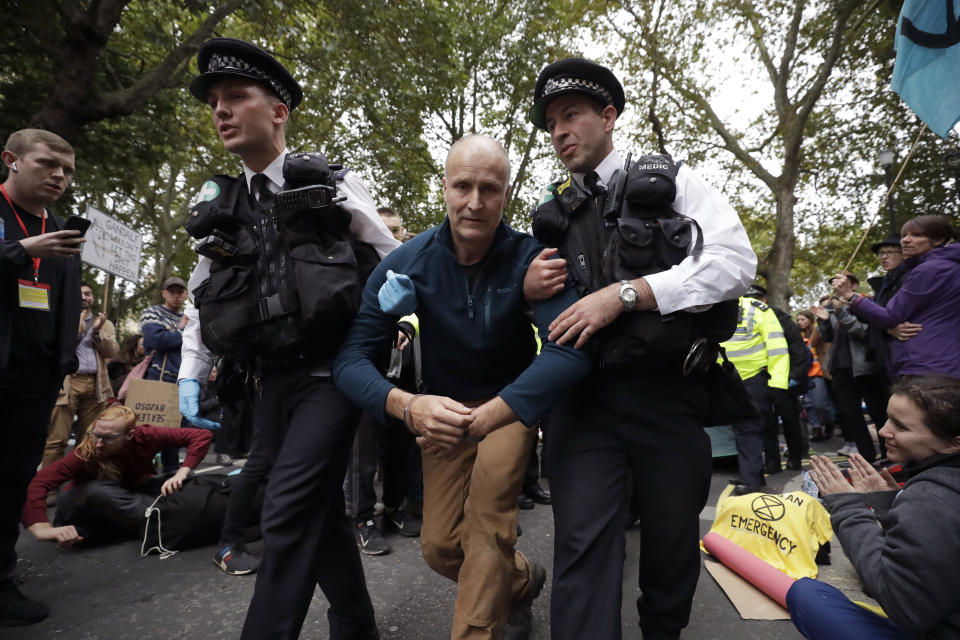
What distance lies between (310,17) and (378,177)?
167 inches

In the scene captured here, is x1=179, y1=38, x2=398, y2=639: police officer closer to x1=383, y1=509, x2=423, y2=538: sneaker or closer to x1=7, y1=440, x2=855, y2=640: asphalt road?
x1=7, y1=440, x2=855, y2=640: asphalt road

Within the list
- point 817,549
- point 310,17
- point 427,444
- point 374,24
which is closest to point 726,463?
point 817,549

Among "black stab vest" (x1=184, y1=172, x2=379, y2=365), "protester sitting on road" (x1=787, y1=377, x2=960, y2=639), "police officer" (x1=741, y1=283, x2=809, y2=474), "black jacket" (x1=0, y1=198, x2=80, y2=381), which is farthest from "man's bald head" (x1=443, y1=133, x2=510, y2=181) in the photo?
"police officer" (x1=741, y1=283, x2=809, y2=474)

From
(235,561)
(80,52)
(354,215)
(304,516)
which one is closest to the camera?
(304,516)

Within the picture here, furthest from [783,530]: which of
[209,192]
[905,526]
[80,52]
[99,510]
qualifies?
[80,52]

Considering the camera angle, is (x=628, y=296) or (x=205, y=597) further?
(x=205, y=597)

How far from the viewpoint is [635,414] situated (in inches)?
73.0

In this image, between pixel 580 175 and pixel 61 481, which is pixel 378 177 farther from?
pixel 580 175

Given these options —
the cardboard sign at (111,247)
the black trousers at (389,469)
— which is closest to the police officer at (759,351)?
the black trousers at (389,469)

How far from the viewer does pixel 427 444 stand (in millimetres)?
1816

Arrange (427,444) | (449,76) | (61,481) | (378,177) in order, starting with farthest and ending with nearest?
(378,177) → (449,76) → (61,481) → (427,444)

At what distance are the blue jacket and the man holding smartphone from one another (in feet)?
5.86

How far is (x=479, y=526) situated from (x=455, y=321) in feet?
2.57

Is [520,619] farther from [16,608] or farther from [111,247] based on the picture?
[111,247]
